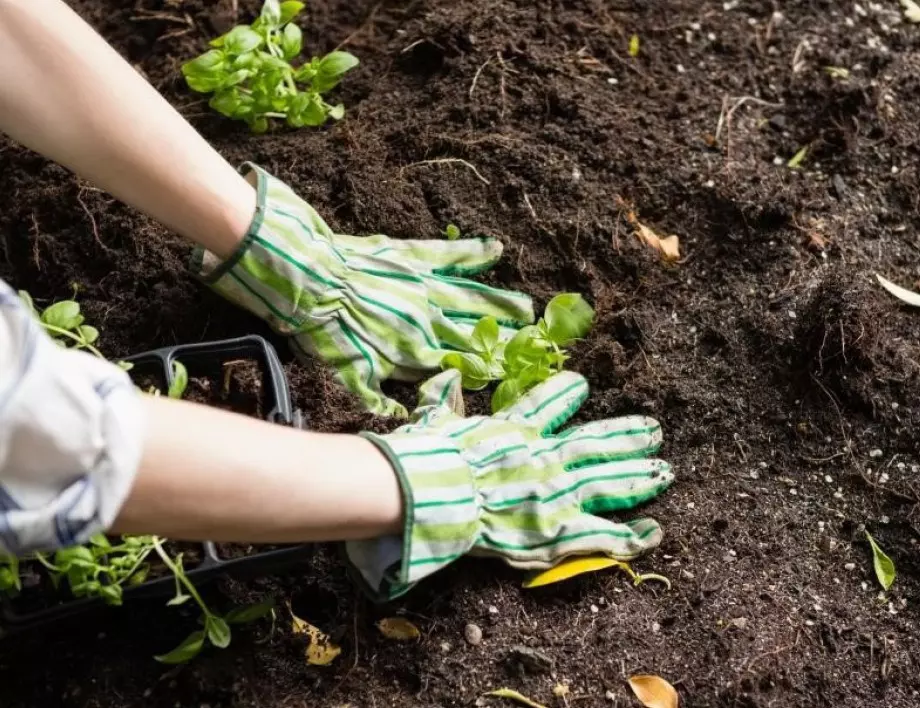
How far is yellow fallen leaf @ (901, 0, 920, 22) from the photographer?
81.9 inches

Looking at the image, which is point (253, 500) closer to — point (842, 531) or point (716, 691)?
point (716, 691)

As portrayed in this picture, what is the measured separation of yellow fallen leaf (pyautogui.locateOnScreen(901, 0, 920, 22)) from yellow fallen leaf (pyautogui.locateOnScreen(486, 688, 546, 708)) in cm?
164

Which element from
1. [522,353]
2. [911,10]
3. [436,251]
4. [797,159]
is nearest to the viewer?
[522,353]

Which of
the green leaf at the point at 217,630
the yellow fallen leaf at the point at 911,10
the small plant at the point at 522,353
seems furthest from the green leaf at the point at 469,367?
the yellow fallen leaf at the point at 911,10

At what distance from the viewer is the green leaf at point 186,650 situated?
1.28m

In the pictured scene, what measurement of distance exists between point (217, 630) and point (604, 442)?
24.7 inches

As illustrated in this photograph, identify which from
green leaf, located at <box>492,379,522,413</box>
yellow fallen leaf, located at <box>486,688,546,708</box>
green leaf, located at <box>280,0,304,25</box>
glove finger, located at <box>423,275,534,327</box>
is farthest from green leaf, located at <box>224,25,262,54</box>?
yellow fallen leaf, located at <box>486,688,546,708</box>

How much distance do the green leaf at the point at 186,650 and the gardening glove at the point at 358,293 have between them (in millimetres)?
431

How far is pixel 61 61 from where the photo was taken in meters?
1.35

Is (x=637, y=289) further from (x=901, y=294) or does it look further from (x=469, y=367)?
(x=901, y=294)

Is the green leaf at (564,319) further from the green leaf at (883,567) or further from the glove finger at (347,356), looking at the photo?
the green leaf at (883,567)

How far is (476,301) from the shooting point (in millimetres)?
1671

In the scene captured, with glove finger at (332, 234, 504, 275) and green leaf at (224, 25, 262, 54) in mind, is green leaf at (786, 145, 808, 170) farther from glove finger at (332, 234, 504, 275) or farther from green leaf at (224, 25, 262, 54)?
green leaf at (224, 25, 262, 54)

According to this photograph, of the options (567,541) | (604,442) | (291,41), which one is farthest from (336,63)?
(567,541)
